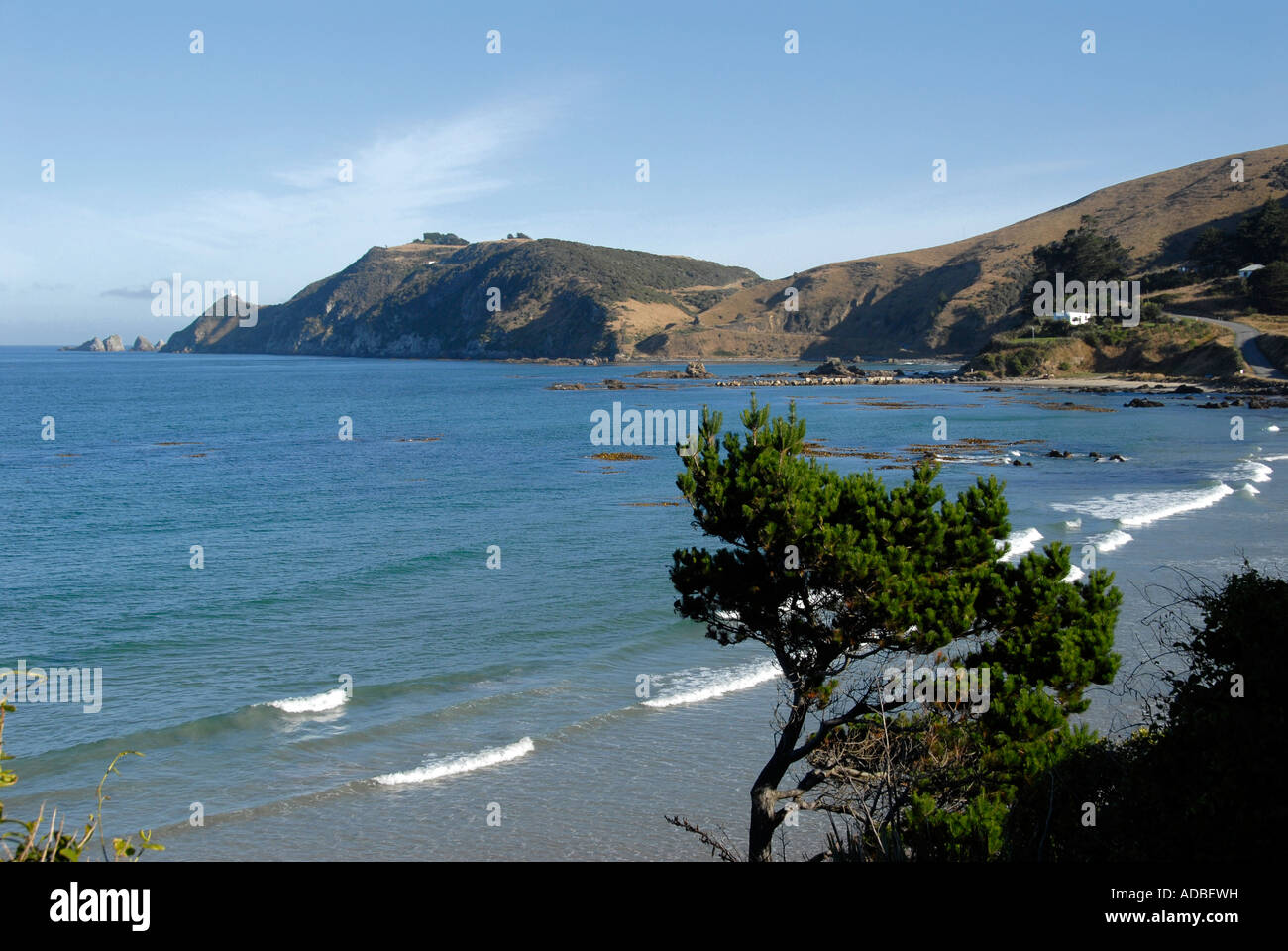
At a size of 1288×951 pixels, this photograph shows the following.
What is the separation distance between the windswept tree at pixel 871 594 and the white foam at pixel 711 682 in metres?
6.37

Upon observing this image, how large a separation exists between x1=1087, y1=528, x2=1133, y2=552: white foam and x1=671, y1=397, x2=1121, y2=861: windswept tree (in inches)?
722

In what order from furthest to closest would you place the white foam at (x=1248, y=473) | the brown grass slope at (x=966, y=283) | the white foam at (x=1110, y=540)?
1. the brown grass slope at (x=966, y=283)
2. the white foam at (x=1248, y=473)
3. the white foam at (x=1110, y=540)

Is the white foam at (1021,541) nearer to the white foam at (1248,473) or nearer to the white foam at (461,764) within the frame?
the white foam at (461,764)

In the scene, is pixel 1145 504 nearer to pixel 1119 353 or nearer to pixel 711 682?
pixel 711 682

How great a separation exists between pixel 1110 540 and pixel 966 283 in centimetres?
15510

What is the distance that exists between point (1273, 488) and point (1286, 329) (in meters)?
62.7

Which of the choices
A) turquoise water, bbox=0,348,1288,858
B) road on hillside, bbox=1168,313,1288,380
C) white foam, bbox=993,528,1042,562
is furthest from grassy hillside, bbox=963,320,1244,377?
white foam, bbox=993,528,1042,562

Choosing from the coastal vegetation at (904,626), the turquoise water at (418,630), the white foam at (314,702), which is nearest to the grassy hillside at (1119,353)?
the turquoise water at (418,630)

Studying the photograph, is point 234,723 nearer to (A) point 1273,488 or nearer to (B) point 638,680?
(B) point 638,680

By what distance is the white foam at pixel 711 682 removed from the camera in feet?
53.3

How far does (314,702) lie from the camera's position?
16.2m

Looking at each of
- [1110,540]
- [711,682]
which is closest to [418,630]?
[711,682]
